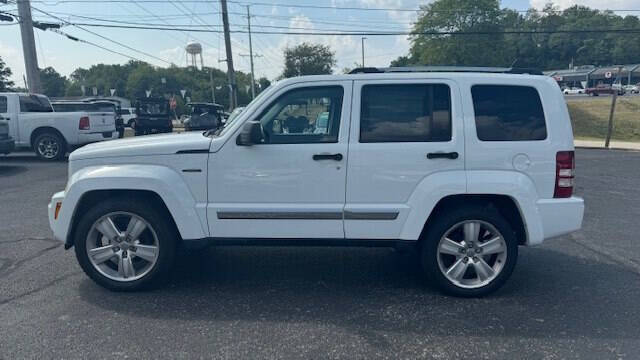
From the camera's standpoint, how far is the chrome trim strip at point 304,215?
3918 mm

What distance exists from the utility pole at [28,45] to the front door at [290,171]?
19.6 meters

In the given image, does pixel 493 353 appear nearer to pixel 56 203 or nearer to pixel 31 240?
pixel 56 203

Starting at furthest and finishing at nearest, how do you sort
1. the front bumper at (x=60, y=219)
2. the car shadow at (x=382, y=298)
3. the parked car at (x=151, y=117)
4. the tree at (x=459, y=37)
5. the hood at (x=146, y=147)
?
the tree at (x=459, y=37) < the parked car at (x=151, y=117) < the front bumper at (x=60, y=219) < the hood at (x=146, y=147) < the car shadow at (x=382, y=298)

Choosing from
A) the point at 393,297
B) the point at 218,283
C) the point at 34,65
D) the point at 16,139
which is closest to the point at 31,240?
the point at 218,283

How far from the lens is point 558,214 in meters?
3.91

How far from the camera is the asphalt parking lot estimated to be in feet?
10.7

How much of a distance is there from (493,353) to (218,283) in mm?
2519

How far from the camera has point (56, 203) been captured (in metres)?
4.13

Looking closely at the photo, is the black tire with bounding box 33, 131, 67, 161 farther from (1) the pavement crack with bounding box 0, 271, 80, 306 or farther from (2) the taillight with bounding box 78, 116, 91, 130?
(1) the pavement crack with bounding box 0, 271, 80, 306

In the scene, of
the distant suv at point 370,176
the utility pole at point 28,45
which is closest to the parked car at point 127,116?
the utility pole at point 28,45

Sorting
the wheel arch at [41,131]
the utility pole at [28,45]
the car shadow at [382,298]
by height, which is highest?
the utility pole at [28,45]

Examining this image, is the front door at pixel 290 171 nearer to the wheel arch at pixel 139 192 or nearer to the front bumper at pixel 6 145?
the wheel arch at pixel 139 192

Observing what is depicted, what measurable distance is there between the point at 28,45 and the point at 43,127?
29.8ft

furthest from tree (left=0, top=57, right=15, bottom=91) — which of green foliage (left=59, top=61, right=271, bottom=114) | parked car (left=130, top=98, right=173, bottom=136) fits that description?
parked car (left=130, top=98, right=173, bottom=136)
